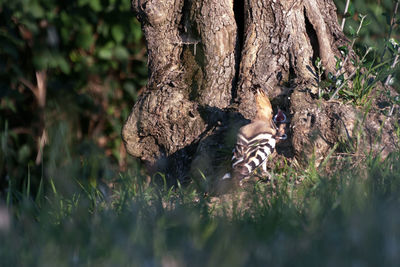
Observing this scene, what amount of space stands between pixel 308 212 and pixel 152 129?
90.1 inches

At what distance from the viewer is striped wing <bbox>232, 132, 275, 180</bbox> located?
3719 mm

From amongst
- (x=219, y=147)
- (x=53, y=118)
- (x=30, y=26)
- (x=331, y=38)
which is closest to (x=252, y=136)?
(x=219, y=147)

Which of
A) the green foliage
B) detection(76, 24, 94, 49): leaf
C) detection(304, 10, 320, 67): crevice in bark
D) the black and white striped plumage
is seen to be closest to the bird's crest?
the black and white striped plumage

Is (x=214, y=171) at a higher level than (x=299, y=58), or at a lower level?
lower

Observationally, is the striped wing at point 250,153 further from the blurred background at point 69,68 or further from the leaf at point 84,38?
the leaf at point 84,38

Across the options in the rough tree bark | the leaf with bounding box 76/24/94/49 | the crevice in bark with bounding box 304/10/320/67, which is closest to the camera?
the rough tree bark

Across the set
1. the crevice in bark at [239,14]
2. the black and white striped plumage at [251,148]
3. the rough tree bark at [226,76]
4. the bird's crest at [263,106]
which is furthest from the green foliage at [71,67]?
the black and white striped plumage at [251,148]

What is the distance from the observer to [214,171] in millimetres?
4160

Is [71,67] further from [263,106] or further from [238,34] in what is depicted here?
[263,106]

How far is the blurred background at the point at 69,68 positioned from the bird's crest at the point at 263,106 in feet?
7.43

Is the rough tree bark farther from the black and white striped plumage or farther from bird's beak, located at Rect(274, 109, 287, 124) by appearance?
the black and white striped plumage

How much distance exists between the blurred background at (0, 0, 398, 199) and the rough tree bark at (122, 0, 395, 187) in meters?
1.62

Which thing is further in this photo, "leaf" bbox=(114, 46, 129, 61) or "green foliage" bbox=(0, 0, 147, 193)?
"leaf" bbox=(114, 46, 129, 61)

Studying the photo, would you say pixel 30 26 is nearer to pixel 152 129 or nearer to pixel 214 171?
pixel 152 129
